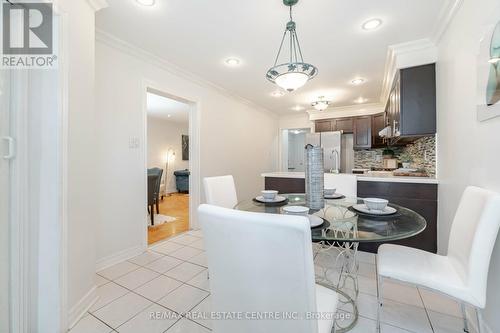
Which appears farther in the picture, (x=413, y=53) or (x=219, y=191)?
(x=413, y=53)

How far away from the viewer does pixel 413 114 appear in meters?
2.40

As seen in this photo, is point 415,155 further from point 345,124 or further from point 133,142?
point 133,142

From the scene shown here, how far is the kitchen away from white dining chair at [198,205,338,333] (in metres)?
2.00

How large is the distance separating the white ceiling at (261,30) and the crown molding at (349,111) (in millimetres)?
1706

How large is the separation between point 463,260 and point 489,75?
106 cm

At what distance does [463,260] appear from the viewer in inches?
46.7

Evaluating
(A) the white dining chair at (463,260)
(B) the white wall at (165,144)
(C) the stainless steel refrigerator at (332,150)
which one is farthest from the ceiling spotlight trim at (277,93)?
(B) the white wall at (165,144)

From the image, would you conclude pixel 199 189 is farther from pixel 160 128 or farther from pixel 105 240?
pixel 160 128

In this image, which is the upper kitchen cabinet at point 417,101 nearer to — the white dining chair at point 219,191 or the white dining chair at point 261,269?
the white dining chair at point 219,191

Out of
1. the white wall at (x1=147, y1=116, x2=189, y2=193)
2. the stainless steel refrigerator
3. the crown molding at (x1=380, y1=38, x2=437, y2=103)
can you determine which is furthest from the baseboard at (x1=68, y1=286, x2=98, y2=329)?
the white wall at (x1=147, y1=116, x2=189, y2=193)

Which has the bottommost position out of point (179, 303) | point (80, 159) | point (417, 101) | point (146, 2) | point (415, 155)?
point (179, 303)

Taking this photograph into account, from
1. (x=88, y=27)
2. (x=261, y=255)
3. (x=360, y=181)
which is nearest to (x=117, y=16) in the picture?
(x=88, y=27)

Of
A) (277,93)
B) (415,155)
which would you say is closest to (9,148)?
(277,93)

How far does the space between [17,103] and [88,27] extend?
80cm
